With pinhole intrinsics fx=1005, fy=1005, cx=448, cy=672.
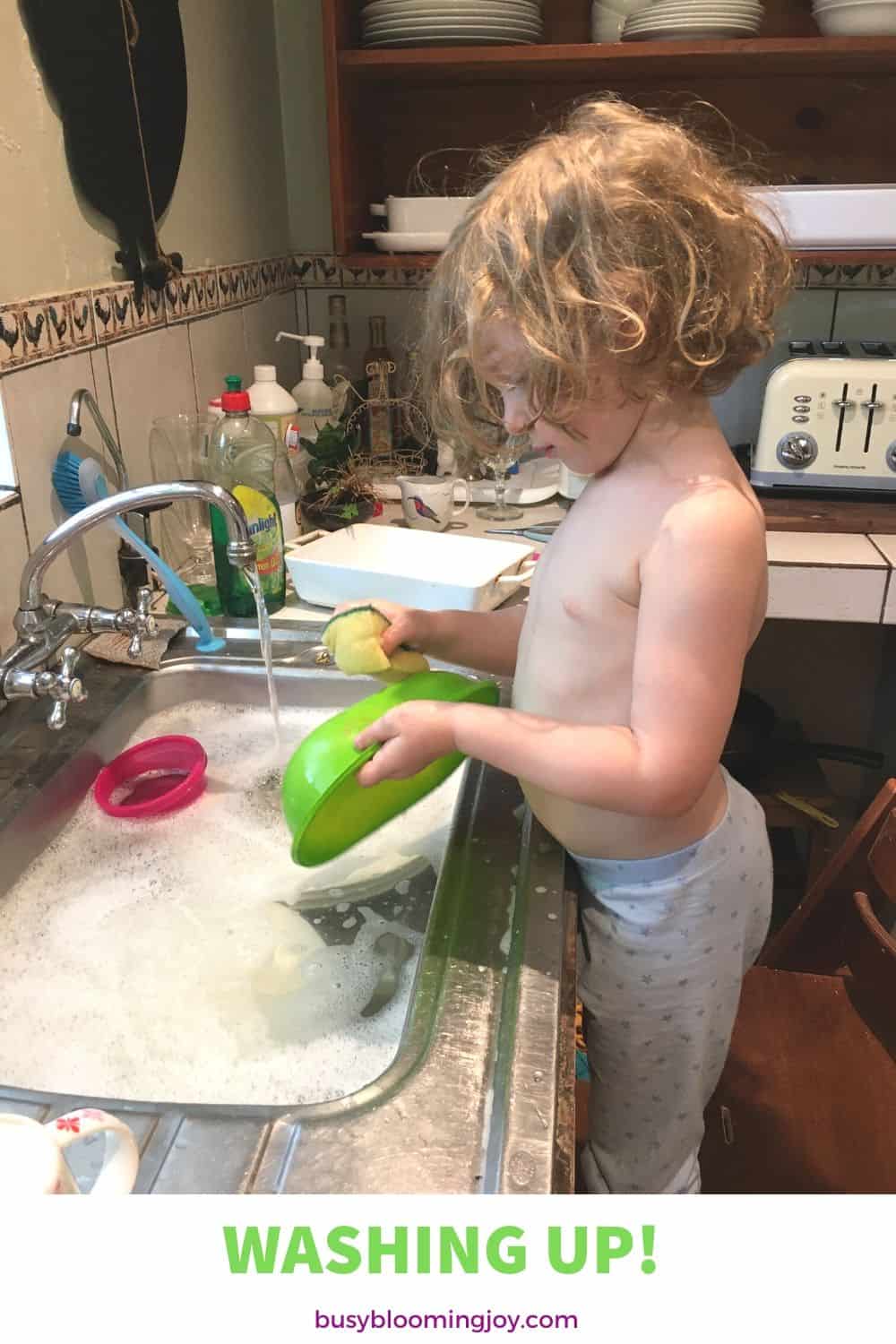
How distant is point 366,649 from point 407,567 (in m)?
0.47

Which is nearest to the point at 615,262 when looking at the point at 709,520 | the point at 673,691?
the point at 709,520

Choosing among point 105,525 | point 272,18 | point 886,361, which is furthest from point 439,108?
point 105,525

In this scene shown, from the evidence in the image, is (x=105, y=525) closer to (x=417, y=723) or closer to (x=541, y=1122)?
(x=417, y=723)

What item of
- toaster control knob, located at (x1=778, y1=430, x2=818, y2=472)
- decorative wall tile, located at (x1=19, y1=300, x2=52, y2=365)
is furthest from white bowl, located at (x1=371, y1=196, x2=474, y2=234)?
decorative wall tile, located at (x1=19, y1=300, x2=52, y2=365)

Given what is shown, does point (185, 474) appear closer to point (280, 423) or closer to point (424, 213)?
point (280, 423)

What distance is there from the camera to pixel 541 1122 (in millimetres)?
521

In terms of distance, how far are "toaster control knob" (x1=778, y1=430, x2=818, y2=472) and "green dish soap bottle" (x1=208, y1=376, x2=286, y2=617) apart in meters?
0.75

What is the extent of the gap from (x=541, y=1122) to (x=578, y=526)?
1.43ft

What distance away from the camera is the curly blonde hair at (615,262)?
62cm

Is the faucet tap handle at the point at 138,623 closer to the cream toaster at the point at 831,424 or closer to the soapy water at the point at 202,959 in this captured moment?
the soapy water at the point at 202,959

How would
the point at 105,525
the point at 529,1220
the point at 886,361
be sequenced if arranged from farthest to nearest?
the point at 886,361, the point at 105,525, the point at 529,1220

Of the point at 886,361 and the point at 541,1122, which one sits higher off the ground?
the point at 886,361

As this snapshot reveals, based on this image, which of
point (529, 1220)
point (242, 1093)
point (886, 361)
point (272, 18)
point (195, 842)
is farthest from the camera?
point (272, 18)

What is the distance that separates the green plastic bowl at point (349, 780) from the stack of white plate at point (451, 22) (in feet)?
3.70
